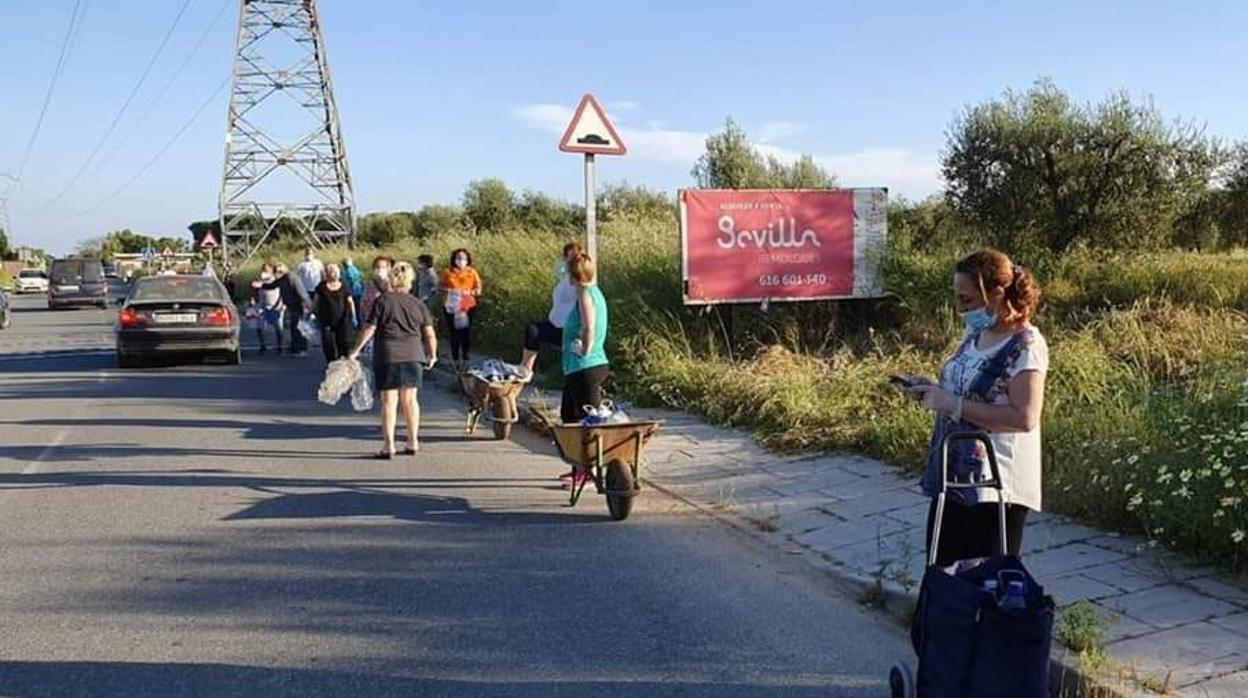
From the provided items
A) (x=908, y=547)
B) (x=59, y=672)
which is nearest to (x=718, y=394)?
(x=908, y=547)

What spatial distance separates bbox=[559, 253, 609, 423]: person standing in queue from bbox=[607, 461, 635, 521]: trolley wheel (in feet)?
2.62

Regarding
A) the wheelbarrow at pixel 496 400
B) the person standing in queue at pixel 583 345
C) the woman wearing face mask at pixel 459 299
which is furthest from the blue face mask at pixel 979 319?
the woman wearing face mask at pixel 459 299

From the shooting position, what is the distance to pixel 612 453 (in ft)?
23.2

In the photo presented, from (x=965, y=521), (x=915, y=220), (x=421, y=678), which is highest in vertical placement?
(x=915, y=220)

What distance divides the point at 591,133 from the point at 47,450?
596cm

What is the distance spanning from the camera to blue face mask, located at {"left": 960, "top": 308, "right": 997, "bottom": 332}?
4.04 metres

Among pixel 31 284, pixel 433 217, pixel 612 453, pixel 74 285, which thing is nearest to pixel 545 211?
pixel 433 217

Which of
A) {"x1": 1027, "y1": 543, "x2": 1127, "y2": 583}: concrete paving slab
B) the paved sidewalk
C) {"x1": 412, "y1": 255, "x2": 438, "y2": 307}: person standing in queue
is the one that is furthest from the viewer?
{"x1": 412, "y1": 255, "x2": 438, "y2": 307}: person standing in queue

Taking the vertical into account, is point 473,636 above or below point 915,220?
below

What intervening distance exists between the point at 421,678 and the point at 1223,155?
43.7 feet

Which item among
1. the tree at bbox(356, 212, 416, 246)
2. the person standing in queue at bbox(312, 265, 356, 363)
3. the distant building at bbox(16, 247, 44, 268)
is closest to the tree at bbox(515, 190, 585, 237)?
the tree at bbox(356, 212, 416, 246)

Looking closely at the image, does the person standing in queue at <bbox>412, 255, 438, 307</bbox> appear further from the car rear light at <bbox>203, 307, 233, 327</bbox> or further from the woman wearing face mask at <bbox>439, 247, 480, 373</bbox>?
the car rear light at <bbox>203, 307, 233, 327</bbox>

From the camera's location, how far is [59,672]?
4562mm

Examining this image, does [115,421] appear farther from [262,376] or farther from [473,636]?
[473,636]
